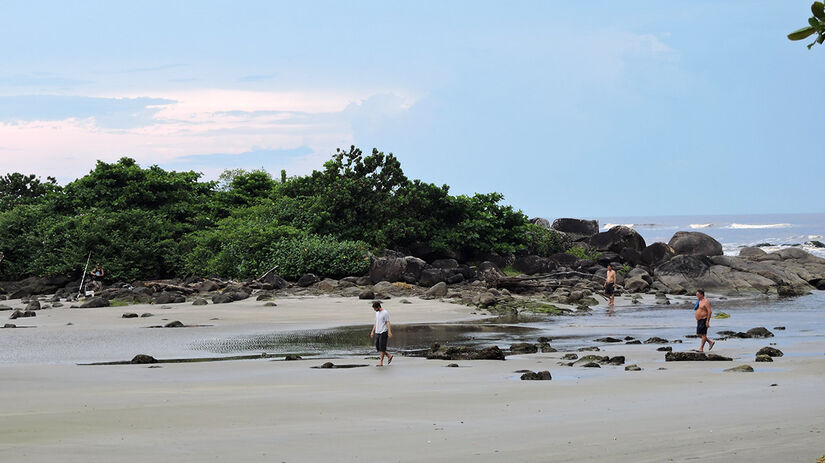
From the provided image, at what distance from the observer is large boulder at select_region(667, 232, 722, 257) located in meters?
45.1

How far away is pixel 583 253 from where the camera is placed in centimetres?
4291

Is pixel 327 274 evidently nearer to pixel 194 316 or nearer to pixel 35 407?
pixel 194 316

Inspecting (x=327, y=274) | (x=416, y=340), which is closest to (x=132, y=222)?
(x=327, y=274)

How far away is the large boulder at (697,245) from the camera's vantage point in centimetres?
4509

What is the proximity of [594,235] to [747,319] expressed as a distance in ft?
66.6

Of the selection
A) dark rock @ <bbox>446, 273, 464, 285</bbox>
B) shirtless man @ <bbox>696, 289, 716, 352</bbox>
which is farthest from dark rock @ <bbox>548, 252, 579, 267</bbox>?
shirtless man @ <bbox>696, 289, 716, 352</bbox>

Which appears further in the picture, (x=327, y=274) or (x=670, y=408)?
(x=327, y=274)

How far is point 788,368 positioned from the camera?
1423 cm

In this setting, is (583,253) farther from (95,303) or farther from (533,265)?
(95,303)

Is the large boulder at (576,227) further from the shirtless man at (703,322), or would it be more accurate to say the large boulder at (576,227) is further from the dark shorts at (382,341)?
the dark shorts at (382,341)

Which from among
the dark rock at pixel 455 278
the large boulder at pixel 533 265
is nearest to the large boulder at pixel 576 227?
the large boulder at pixel 533 265

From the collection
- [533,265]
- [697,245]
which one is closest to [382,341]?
[533,265]

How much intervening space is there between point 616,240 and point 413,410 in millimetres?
35903

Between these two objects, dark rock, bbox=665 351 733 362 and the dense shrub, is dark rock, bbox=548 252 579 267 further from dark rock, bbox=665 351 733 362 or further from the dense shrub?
dark rock, bbox=665 351 733 362
